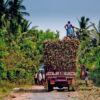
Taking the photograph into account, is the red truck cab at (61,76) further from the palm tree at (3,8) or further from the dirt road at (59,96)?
the palm tree at (3,8)

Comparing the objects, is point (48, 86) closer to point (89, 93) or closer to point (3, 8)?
point (89, 93)

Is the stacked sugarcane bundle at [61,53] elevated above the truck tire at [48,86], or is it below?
above

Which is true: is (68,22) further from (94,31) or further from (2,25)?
(2,25)

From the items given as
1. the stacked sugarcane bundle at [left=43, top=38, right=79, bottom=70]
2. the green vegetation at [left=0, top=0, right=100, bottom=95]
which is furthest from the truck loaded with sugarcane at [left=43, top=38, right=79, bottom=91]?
the green vegetation at [left=0, top=0, right=100, bottom=95]

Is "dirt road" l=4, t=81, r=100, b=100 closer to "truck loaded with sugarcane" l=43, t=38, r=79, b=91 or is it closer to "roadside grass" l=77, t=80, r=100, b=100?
"roadside grass" l=77, t=80, r=100, b=100

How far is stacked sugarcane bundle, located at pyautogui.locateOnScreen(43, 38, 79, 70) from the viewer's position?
2325 centimetres

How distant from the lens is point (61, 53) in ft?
76.5

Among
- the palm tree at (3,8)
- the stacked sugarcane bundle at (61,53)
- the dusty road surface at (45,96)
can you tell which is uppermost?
the palm tree at (3,8)

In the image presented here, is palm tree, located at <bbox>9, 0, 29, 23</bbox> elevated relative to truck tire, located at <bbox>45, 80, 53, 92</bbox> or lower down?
elevated

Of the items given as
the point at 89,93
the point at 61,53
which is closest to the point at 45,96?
the point at 89,93

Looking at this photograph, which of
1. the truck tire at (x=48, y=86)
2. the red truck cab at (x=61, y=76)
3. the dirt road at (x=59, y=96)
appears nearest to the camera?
the dirt road at (x=59, y=96)

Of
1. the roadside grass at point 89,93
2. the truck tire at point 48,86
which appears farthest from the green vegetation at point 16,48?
the roadside grass at point 89,93

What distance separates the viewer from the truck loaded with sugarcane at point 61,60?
23.3m

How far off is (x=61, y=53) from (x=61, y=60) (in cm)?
48
